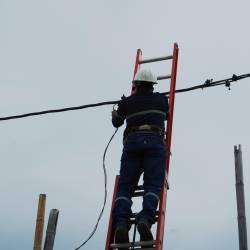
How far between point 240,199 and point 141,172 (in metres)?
2.29

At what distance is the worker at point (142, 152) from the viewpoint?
17.0 ft

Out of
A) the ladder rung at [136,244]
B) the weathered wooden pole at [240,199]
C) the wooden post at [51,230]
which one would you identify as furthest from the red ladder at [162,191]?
the weathered wooden pole at [240,199]

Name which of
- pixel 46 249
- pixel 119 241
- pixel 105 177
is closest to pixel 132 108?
pixel 105 177

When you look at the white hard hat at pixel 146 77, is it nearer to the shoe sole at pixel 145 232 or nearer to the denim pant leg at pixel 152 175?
the denim pant leg at pixel 152 175

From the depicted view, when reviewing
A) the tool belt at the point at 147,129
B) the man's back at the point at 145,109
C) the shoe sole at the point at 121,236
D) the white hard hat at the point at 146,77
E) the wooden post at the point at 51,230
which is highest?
the white hard hat at the point at 146,77

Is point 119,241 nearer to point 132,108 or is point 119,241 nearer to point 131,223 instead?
point 131,223

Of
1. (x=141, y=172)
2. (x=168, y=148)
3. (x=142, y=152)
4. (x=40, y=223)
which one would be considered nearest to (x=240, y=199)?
(x=168, y=148)

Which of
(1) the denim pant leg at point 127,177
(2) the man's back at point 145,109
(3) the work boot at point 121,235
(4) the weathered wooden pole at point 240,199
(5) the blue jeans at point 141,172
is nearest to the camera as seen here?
(3) the work boot at point 121,235

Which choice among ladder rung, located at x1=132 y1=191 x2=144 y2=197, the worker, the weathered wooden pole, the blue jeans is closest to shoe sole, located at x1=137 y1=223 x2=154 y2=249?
the worker

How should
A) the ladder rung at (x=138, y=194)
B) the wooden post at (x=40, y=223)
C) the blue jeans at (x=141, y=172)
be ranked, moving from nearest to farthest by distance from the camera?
the blue jeans at (x=141, y=172), the ladder rung at (x=138, y=194), the wooden post at (x=40, y=223)

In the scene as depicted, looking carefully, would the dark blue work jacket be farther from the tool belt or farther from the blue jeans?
the blue jeans

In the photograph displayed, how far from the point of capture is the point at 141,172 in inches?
229

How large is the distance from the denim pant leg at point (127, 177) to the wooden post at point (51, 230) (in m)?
1.57

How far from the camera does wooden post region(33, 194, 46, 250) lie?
6.78 metres
